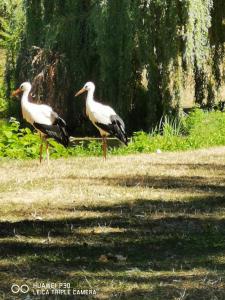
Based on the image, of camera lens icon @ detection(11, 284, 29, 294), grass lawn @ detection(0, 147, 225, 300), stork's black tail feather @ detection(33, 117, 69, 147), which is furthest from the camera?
stork's black tail feather @ detection(33, 117, 69, 147)

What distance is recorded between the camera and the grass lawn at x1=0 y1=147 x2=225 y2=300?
4.69 meters

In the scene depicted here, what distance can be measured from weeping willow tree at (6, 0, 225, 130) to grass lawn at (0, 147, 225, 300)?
6906 mm

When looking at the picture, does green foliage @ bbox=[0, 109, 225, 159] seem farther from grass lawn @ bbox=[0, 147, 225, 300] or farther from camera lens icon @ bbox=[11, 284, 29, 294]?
camera lens icon @ bbox=[11, 284, 29, 294]

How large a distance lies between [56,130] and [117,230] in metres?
6.16

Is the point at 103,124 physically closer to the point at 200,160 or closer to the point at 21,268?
the point at 200,160

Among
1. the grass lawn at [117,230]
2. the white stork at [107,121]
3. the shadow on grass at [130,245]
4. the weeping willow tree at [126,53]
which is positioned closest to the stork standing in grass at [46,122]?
the white stork at [107,121]

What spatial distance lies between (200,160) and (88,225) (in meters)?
5.42

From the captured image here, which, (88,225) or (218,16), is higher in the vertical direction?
(218,16)

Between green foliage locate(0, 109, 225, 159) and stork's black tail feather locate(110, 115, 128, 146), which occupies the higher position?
stork's black tail feather locate(110, 115, 128, 146)

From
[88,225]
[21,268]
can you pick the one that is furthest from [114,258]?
[88,225]

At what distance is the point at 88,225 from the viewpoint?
21.3 feet

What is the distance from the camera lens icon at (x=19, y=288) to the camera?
4.40 m

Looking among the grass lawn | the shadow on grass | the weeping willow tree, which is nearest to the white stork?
the grass lawn

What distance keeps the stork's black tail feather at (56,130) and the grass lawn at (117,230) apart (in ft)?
5.54
